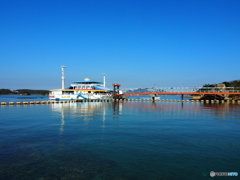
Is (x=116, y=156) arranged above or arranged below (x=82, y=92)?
below

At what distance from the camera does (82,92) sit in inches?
3435

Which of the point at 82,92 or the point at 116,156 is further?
the point at 82,92

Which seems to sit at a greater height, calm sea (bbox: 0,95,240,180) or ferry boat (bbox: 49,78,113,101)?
ferry boat (bbox: 49,78,113,101)

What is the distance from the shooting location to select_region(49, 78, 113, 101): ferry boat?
84.4m

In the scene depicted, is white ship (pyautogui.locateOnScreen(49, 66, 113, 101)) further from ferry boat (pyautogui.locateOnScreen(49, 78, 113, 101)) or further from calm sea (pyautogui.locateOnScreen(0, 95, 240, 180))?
calm sea (pyautogui.locateOnScreen(0, 95, 240, 180))

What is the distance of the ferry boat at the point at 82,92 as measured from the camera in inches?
3322

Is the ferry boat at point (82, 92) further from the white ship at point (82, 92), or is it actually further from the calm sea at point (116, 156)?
the calm sea at point (116, 156)

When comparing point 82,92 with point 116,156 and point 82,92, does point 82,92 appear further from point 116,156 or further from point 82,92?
point 116,156

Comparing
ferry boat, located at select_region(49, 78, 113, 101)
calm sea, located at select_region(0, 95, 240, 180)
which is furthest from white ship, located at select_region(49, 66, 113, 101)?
calm sea, located at select_region(0, 95, 240, 180)

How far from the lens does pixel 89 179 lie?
32.9ft

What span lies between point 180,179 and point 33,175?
729 centimetres

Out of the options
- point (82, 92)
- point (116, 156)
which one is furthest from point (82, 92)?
point (116, 156)

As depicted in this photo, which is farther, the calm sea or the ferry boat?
the ferry boat

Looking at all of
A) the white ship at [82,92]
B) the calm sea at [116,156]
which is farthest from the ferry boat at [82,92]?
the calm sea at [116,156]
